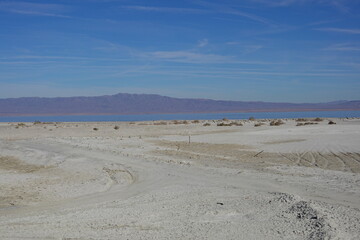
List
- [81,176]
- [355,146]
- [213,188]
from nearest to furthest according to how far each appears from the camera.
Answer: [213,188] < [81,176] < [355,146]

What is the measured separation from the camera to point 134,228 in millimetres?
8289

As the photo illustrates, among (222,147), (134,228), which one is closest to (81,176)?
(134,228)

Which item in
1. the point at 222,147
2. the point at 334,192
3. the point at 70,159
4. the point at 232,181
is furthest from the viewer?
the point at 222,147

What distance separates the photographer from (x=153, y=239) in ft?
25.0

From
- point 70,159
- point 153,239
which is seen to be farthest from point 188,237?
point 70,159

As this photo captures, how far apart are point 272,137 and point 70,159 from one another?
17360mm

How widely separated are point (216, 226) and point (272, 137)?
25.1m

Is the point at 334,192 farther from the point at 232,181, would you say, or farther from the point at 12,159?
the point at 12,159

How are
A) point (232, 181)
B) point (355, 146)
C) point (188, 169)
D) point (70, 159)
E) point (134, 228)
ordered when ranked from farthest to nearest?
point (355, 146), point (70, 159), point (188, 169), point (232, 181), point (134, 228)

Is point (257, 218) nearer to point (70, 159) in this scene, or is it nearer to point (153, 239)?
point (153, 239)

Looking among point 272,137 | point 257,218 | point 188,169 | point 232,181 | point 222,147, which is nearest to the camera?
point 257,218

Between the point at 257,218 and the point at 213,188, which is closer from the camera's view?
the point at 257,218

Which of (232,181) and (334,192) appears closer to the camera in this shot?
(334,192)

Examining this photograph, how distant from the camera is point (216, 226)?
8336mm
